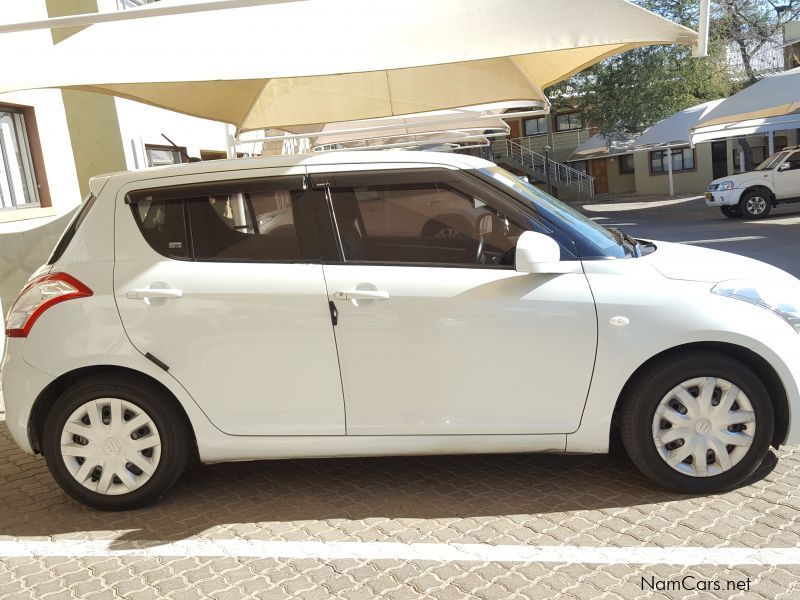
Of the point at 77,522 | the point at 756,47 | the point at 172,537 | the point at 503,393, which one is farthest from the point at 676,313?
the point at 756,47

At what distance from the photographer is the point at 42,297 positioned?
4.05 metres

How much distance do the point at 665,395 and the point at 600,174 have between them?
39.4 m

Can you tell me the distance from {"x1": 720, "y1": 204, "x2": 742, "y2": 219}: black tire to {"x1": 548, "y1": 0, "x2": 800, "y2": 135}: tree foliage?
11.8 m

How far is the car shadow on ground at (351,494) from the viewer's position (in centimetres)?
398

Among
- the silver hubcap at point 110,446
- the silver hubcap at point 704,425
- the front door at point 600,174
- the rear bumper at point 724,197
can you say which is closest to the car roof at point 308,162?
the silver hubcap at point 110,446

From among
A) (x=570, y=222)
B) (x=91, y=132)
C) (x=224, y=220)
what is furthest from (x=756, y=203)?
(x=224, y=220)

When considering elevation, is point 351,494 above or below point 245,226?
below

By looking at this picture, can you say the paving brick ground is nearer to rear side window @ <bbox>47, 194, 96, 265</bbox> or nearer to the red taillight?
the red taillight

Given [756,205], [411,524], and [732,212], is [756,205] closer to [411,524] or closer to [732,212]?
[732,212]

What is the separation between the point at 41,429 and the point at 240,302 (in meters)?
1.37

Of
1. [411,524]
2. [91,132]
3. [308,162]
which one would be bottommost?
[411,524]

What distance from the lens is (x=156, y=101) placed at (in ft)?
23.9

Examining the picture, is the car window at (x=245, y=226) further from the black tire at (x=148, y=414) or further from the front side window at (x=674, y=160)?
the front side window at (x=674, y=160)

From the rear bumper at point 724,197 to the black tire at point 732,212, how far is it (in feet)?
0.74
